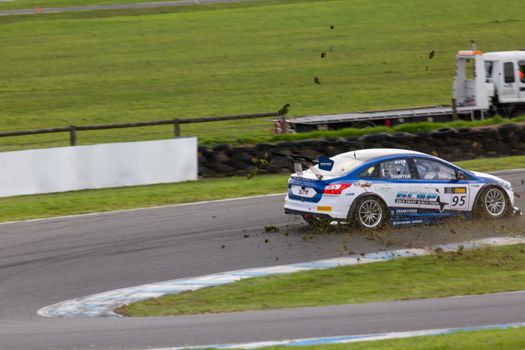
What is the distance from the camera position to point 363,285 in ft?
41.8

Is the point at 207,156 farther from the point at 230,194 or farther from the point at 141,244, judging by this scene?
the point at 141,244

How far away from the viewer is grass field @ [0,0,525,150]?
102 ft

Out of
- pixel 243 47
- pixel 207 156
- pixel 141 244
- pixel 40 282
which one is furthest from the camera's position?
pixel 243 47

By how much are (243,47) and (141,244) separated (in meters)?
25.3

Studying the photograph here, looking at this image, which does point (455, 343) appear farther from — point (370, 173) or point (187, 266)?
point (370, 173)

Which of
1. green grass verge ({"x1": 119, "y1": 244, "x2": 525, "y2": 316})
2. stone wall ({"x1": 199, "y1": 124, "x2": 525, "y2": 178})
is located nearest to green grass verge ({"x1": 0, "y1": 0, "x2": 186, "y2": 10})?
stone wall ({"x1": 199, "y1": 124, "x2": 525, "y2": 178})

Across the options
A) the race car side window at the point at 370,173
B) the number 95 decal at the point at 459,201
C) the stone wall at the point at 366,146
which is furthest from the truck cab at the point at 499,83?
the race car side window at the point at 370,173

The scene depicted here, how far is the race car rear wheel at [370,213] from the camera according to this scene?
15.5 meters

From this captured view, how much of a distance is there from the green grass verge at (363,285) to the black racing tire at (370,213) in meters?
1.61

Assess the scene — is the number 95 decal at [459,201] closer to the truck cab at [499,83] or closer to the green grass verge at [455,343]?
the green grass verge at [455,343]

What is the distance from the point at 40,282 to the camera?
519 inches

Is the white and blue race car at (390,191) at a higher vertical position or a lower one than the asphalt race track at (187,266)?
higher

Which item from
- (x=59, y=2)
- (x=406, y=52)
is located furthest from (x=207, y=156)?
(x=59, y=2)

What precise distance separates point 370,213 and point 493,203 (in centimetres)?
211
